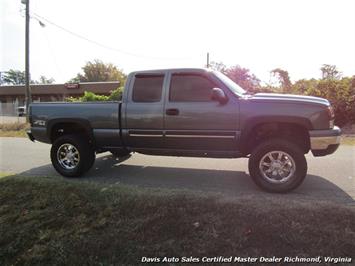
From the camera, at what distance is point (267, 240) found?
3326 millimetres

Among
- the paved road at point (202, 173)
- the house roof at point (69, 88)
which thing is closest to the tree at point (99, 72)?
the house roof at point (69, 88)

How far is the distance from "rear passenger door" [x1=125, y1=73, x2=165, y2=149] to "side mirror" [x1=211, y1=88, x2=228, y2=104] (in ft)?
3.27

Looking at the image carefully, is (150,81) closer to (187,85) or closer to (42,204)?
(187,85)

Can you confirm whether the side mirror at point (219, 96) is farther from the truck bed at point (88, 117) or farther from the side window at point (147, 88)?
the truck bed at point (88, 117)

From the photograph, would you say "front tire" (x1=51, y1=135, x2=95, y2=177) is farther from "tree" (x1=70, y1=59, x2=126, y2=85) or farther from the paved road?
"tree" (x1=70, y1=59, x2=126, y2=85)

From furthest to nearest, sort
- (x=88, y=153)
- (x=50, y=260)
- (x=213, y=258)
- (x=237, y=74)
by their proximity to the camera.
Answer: (x=237, y=74)
(x=88, y=153)
(x=50, y=260)
(x=213, y=258)

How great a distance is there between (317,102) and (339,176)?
1.78 meters

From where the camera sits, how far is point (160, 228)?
369 centimetres

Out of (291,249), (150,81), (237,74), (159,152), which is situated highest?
(237,74)

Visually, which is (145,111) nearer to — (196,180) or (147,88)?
(147,88)

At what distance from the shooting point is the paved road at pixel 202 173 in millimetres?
4875

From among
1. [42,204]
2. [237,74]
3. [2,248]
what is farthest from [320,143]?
[237,74]

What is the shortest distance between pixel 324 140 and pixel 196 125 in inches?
80.9

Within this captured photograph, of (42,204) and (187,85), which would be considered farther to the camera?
(187,85)
